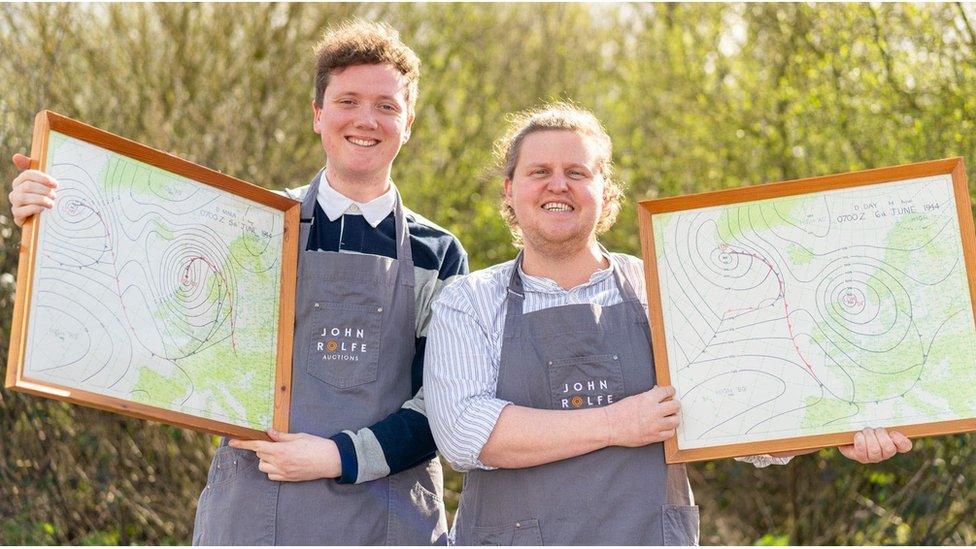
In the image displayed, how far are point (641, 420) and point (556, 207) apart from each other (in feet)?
2.08

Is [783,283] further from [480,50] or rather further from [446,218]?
[480,50]

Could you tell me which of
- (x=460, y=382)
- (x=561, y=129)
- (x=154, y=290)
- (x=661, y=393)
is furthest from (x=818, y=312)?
(x=154, y=290)

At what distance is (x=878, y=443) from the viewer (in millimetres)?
2795

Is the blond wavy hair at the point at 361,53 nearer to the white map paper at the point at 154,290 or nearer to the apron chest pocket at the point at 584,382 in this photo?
the white map paper at the point at 154,290

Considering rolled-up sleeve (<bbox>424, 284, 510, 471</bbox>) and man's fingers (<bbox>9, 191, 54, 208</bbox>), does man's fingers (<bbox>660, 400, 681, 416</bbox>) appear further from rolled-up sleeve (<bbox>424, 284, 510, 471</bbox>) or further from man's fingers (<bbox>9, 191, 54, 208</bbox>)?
man's fingers (<bbox>9, 191, 54, 208</bbox>)

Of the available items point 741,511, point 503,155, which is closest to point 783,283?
point 503,155

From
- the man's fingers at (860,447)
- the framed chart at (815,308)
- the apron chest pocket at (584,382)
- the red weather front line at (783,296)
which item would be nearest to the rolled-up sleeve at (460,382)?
the apron chest pocket at (584,382)

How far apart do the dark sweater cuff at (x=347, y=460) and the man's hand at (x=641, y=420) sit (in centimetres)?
69

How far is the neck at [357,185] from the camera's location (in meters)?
3.24

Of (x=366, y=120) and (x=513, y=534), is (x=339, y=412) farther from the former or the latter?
(x=366, y=120)

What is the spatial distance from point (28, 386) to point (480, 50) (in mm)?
5614

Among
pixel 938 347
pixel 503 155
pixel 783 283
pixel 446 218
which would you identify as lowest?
pixel 938 347

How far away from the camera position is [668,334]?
9.77 feet

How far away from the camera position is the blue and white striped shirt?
285 centimetres
